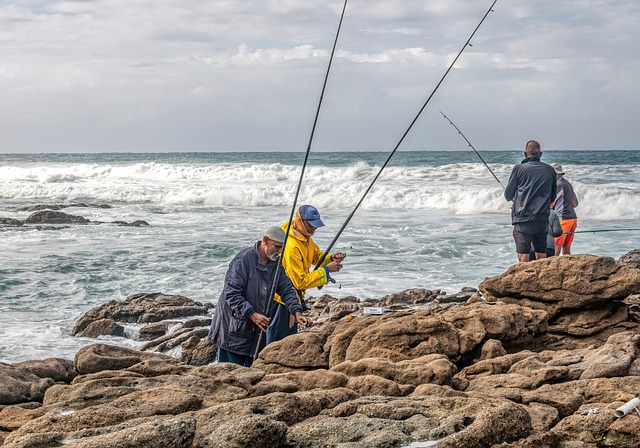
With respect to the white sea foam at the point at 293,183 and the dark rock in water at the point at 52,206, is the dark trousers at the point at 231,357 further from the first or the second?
the dark rock in water at the point at 52,206

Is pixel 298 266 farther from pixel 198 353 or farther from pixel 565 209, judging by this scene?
pixel 565 209

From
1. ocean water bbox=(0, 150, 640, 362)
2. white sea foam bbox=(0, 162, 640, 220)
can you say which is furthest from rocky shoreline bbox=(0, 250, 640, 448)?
white sea foam bbox=(0, 162, 640, 220)

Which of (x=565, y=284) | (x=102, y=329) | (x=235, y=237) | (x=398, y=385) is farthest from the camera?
(x=235, y=237)

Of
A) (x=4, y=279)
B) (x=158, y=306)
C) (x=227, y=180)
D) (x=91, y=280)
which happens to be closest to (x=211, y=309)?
(x=158, y=306)

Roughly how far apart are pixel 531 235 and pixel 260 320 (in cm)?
457

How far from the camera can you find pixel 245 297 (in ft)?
18.1

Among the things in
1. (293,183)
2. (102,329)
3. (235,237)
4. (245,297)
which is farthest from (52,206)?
(245,297)

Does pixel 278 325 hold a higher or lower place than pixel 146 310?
higher

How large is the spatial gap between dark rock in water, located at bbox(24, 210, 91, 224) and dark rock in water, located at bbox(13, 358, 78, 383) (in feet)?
58.7

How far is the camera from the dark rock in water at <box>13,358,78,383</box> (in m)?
5.14

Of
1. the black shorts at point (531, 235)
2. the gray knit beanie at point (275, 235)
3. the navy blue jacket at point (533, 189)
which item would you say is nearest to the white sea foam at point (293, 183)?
the black shorts at point (531, 235)

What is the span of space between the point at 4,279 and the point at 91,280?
4.42 feet

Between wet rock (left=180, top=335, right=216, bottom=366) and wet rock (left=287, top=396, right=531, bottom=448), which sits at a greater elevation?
wet rock (left=287, top=396, right=531, bottom=448)

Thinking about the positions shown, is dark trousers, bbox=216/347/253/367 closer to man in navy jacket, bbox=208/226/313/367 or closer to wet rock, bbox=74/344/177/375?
man in navy jacket, bbox=208/226/313/367
